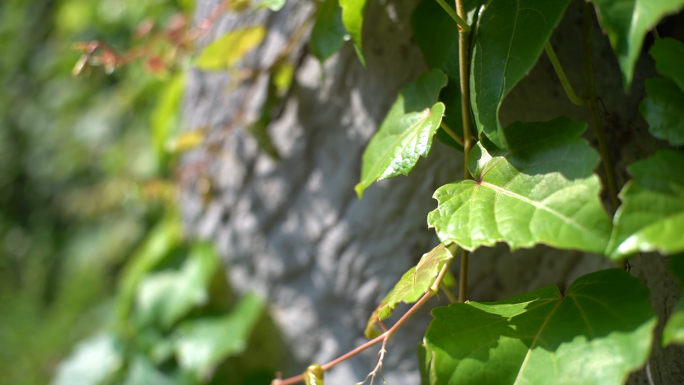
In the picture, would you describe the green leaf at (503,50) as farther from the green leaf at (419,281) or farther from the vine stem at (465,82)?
the green leaf at (419,281)

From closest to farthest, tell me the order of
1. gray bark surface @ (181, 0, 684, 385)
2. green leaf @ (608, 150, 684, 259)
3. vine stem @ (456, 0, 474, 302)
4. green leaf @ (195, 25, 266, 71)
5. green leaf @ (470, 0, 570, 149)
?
green leaf @ (608, 150, 684, 259)
green leaf @ (470, 0, 570, 149)
vine stem @ (456, 0, 474, 302)
gray bark surface @ (181, 0, 684, 385)
green leaf @ (195, 25, 266, 71)

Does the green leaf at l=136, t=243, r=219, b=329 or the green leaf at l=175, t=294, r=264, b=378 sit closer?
the green leaf at l=175, t=294, r=264, b=378

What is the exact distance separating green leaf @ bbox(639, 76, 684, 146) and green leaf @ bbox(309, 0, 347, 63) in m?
0.46

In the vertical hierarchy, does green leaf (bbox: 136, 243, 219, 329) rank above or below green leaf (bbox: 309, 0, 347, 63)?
below

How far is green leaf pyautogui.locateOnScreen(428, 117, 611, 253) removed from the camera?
45 cm

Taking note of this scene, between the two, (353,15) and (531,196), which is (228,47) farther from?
(531,196)

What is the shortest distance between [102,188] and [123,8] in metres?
0.91

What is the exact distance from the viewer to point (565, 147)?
0.52 m

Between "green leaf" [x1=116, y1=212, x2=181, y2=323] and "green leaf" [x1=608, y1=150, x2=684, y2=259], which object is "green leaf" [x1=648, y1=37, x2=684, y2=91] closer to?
"green leaf" [x1=608, y1=150, x2=684, y2=259]

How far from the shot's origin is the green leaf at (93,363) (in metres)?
1.49

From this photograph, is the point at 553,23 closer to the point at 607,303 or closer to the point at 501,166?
the point at 501,166

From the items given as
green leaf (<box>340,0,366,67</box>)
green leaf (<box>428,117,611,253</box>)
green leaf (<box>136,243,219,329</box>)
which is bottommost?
green leaf (<box>136,243,219,329</box>)

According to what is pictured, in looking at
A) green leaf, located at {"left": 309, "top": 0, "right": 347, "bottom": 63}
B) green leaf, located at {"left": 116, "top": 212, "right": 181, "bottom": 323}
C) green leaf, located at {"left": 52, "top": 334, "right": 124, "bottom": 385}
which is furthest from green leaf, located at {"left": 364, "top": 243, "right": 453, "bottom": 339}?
green leaf, located at {"left": 52, "top": 334, "right": 124, "bottom": 385}

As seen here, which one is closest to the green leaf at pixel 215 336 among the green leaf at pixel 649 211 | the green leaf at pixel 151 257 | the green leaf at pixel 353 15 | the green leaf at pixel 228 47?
the green leaf at pixel 151 257
